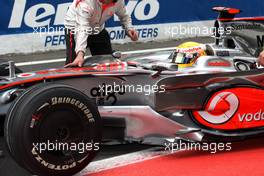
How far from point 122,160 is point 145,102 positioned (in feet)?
1.49

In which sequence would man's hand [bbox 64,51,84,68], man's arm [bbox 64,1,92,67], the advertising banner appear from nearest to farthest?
man's hand [bbox 64,51,84,68], man's arm [bbox 64,1,92,67], the advertising banner

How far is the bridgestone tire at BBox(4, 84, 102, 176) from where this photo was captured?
2895mm

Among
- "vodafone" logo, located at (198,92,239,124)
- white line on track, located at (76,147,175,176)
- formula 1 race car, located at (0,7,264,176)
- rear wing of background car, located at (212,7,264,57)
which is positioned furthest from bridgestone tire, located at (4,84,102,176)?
rear wing of background car, located at (212,7,264,57)

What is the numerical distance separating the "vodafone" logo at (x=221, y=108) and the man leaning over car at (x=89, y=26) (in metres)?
1.04

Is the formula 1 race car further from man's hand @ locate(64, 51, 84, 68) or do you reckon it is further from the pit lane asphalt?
the pit lane asphalt

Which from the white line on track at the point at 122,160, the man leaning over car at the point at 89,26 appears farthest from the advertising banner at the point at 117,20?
the white line on track at the point at 122,160

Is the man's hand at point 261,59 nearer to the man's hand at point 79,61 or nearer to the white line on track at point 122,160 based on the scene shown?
the white line on track at point 122,160

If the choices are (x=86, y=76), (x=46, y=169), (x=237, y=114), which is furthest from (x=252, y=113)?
(x=46, y=169)

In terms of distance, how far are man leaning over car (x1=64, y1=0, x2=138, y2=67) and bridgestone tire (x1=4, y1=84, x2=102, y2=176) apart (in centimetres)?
79

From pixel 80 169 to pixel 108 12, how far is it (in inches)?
68.8

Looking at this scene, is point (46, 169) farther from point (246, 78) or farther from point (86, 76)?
point (246, 78)

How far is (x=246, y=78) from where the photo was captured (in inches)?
143

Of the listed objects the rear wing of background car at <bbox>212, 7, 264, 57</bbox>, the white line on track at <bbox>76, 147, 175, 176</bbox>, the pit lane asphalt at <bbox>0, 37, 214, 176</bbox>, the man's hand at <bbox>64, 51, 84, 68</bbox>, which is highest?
the rear wing of background car at <bbox>212, 7, 264, 57</bbox>

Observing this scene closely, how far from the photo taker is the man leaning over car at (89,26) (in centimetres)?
411
